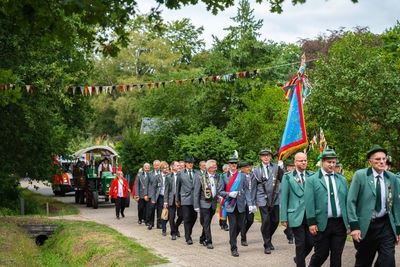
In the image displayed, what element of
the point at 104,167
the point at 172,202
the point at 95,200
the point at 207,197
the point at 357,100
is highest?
the point at 357,100

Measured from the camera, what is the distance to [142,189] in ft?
52.5

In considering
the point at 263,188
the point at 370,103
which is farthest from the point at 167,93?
the point at 263,188

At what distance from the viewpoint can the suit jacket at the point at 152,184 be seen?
14.7m

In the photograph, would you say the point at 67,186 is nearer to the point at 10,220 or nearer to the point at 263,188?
the point at 10,220

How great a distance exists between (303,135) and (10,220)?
1014cm

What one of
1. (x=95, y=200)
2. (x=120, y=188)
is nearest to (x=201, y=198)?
(x=120, y=188)

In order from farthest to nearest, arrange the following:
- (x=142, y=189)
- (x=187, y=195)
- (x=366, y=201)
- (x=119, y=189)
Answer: (x=119, y=189) → (x=142, y=189) → (x=187, y=195) → (x=366, y=201)

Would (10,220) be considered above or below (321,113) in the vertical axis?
below

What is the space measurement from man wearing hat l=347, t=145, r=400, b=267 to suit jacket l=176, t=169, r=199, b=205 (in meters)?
5.33

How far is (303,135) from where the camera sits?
32.1 feet

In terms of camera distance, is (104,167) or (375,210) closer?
(375,210)

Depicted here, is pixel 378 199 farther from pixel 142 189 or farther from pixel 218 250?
pixel 142 189

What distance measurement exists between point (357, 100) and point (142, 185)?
8386 millimetres

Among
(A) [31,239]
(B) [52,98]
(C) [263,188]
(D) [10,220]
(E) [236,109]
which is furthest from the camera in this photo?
(E) [236,109]
